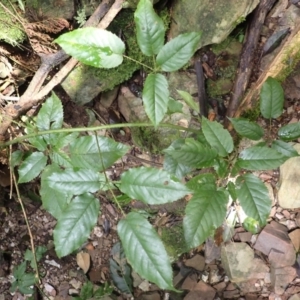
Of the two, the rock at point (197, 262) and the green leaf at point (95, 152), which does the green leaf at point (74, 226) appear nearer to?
the green leaf at point (95, 152)

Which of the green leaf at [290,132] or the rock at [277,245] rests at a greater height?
the green leaf at [290,132]

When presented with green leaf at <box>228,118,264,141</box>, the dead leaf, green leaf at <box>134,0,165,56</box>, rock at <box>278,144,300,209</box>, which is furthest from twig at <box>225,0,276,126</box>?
the dead leaf

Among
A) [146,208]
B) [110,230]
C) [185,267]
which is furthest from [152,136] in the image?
[185,267]

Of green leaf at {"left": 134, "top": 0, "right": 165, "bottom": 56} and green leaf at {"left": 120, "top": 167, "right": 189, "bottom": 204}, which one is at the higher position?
green leaf at {"left": 134, "top": 0, "right": 165, "bottom": 56}

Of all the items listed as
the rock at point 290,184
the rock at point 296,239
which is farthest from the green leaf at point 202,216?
the rock at point 296,239

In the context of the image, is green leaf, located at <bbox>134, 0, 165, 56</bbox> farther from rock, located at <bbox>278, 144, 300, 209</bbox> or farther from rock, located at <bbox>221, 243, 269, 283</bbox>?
rock, located at <bbox>221, 243, 269, 283</bbox>
